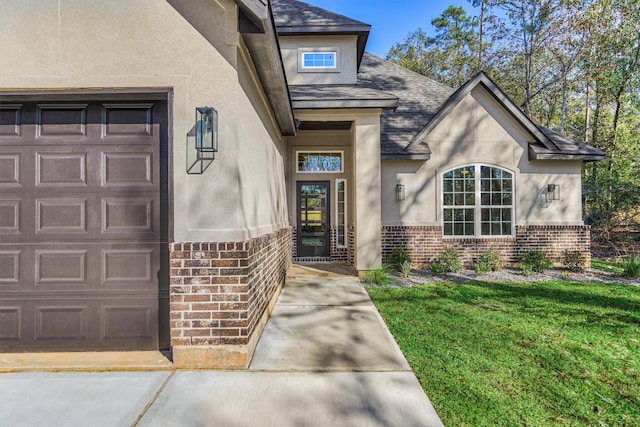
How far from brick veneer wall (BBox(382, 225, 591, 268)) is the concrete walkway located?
530cm

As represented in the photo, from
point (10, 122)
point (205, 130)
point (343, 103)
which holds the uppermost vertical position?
point (343, 103)

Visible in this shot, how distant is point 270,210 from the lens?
18.6 feet

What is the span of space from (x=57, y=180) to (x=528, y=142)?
1058cm

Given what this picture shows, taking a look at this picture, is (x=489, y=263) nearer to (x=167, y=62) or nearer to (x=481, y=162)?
(x=481, y=162)

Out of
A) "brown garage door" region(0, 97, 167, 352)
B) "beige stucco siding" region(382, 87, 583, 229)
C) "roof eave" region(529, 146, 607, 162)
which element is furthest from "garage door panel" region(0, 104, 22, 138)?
"roof eave" region(529, 146, 607, 162)

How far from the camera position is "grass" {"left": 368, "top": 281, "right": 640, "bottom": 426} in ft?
8.93

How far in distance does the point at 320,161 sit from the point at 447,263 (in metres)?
4.60

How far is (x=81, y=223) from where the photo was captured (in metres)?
3.55

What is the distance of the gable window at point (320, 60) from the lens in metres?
9.98

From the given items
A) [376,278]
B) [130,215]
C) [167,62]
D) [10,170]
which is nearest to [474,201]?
[376,278]

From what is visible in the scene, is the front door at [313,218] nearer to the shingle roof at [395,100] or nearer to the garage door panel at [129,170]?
→ the shingle roof at [395,100]

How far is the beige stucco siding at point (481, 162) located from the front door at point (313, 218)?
1.83m

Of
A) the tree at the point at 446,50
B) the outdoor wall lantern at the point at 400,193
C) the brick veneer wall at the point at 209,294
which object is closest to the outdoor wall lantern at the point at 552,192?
the outdoor wall lantern at the point at 400,193

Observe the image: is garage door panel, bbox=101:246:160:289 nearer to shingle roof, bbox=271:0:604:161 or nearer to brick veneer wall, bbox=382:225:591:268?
shingle roof, bbox=271:0:604:161
